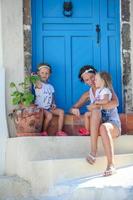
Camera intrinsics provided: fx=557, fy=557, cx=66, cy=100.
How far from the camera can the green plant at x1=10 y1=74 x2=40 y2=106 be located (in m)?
7.67

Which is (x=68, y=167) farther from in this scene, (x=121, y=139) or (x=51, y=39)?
(x=51, y=39)

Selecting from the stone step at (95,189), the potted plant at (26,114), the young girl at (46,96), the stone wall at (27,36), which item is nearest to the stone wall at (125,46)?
the stone wall at (27,36)

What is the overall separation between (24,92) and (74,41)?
1.28m

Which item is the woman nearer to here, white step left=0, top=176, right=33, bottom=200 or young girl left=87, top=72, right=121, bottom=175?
young girl left=87, top=72, right=121, bottom=175

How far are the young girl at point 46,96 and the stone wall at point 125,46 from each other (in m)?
0.26

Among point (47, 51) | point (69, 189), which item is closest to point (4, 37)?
point (47, 51)

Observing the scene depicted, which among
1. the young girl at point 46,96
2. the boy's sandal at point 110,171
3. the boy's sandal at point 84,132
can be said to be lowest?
the boy's sandal at point 110,171

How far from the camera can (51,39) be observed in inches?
336

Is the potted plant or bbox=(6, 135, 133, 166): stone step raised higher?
the potted plant

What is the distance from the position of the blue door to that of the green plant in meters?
0.43

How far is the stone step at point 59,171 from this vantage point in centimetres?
666

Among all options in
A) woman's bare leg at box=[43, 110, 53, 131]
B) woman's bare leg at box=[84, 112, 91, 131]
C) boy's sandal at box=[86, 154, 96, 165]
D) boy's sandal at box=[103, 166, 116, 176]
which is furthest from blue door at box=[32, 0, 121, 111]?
boy's sandal at box=[103, 166, 116, 176]

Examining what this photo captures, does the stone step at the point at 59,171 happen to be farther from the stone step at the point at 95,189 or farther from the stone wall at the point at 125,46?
the stone wall at the point at 125,46

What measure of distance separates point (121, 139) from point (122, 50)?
161 centimetres
